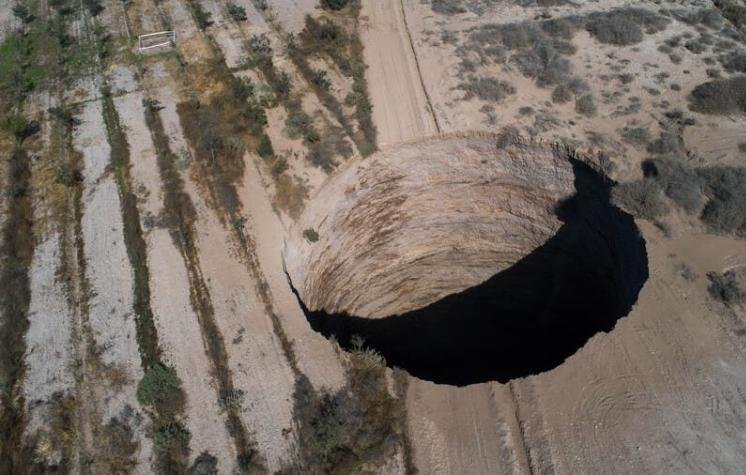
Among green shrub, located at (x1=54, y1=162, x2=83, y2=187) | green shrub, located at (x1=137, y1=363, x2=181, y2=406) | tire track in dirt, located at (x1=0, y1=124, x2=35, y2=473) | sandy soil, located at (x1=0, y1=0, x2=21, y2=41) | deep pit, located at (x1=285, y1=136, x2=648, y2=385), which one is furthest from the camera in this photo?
sandy soil, located at (x1=0, y1=0, x2=21, y2=41)

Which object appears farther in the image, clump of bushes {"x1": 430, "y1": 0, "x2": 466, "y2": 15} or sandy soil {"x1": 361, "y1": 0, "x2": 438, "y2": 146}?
clump of bushes {"x1": 430, "y1": 0, "x2": 466, "y2": 15}

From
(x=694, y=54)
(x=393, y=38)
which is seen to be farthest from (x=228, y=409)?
(x=694, y=54)

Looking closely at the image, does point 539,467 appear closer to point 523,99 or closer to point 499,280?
point 499,280

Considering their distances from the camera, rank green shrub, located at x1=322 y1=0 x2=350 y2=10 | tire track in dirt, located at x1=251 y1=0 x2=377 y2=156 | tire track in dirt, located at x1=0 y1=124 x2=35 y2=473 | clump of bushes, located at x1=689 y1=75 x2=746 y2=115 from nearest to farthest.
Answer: tire track in dirt, located at x1=0 y1=124 x2=35 y2=473, clump of bushes, located at x1=689 y1=75 x2=746 y2=115, tire track in dirt, located at x1=251 y1=0 x2=377 y2=156, green shrub, located at x1=322 y1=0 x2=350 y2=10

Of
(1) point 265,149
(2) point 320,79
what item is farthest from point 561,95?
(1) point 265,149

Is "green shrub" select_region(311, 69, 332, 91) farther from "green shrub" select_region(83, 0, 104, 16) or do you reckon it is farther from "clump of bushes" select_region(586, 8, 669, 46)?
"green shrub" select_region(83, 0, 104, 16)

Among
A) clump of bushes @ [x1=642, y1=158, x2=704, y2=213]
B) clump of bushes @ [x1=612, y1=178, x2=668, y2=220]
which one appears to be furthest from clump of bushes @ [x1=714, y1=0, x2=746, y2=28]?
clump of bushes @ [x1=612, y1=178, x2=668, y2=220]

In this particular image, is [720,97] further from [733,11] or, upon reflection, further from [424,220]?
[424,220]
